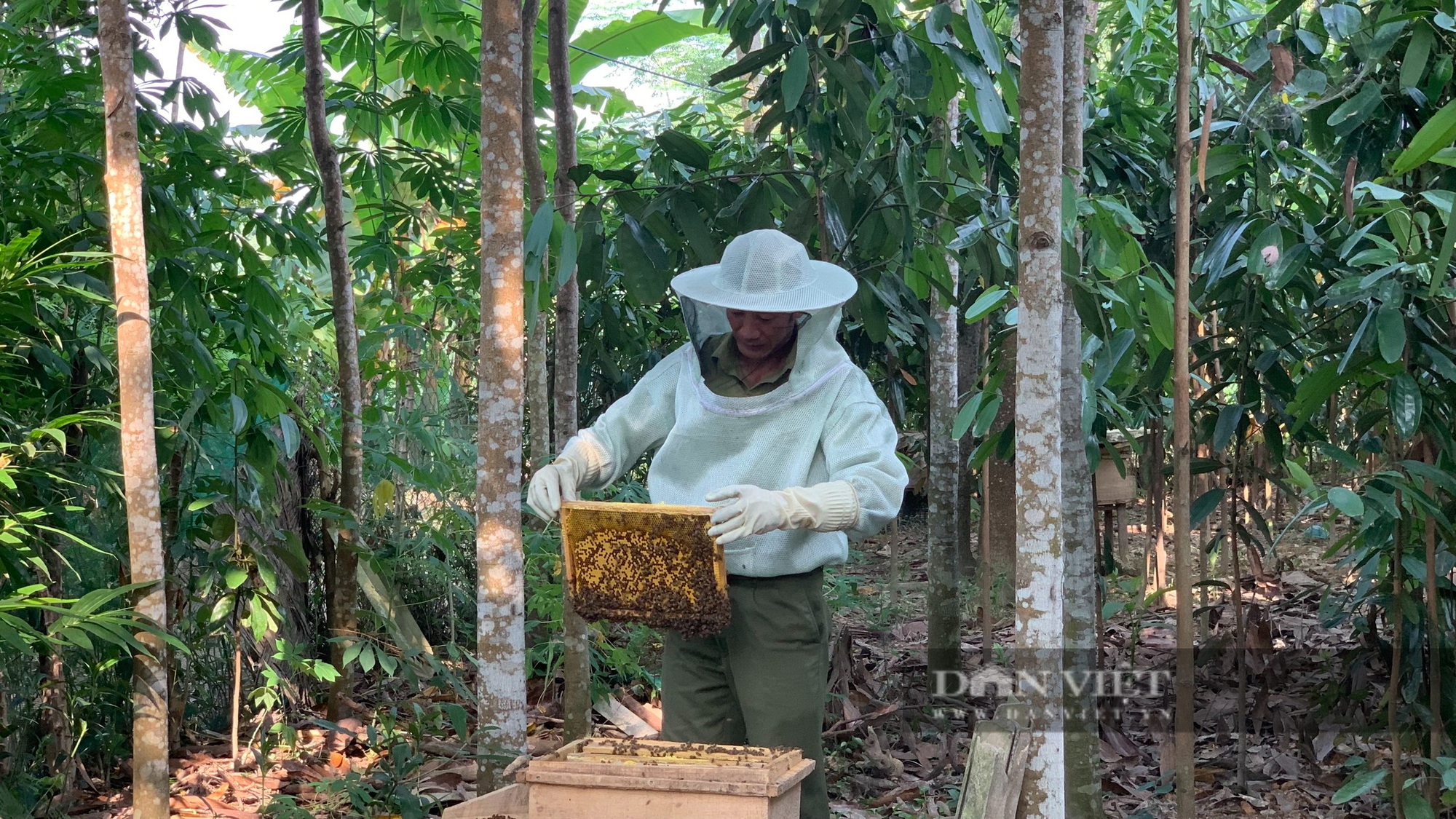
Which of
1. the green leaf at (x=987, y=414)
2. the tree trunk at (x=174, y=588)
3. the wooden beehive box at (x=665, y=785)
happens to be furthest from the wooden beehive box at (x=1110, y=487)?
the tree trunk at (x=174, y=588)

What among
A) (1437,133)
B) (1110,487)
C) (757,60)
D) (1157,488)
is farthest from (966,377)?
(1437,133)

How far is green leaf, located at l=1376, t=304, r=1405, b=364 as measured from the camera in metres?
2.82

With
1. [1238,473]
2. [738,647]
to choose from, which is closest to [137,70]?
[738,647]

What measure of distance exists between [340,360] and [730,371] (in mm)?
1909

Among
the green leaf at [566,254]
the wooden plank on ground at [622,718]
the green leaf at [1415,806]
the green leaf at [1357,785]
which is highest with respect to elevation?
the green leaf at [566,254]

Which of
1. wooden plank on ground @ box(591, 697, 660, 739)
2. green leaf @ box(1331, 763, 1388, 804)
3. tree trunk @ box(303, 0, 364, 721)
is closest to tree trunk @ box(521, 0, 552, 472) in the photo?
tree trunk @ box(303, 0, 364, 721)

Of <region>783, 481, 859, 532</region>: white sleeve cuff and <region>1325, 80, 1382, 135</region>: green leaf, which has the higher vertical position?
<region>1325, 80, 1382, 135</region>: green leaf

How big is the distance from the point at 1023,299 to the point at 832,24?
4.12 feet

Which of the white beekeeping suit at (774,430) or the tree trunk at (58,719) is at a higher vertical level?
the white beekeeping suit at (774,430)

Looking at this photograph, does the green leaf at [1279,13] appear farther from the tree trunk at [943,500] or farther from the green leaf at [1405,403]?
the tree trunk at [943,500]

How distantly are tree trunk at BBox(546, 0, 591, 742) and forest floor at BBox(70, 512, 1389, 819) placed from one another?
0.46 meters

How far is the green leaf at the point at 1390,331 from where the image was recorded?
2.82m

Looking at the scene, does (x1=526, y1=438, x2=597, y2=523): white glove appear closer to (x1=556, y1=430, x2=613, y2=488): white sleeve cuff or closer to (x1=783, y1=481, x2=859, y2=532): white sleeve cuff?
(x1=556, y1=430, x2=613, y2=488): white sleeve cuff

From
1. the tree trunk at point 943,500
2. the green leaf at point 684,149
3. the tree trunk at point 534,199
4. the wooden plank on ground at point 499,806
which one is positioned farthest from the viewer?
the tree trunk at point 943,500
